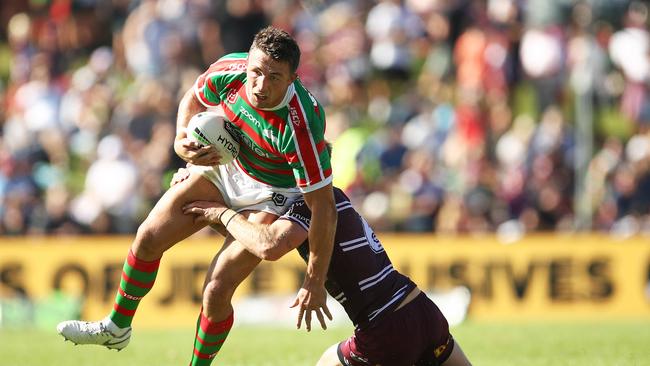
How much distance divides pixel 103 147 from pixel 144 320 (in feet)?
9.62

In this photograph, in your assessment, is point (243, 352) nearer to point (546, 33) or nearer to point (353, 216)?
point (353, 216)

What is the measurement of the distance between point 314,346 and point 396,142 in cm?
524

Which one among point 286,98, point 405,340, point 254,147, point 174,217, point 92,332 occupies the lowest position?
point 405,340

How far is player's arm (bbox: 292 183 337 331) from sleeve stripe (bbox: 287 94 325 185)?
0.31 feet

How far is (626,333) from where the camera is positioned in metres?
12.5

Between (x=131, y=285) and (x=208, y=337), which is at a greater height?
(x=131, y=285)

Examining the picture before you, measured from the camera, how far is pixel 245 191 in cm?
781

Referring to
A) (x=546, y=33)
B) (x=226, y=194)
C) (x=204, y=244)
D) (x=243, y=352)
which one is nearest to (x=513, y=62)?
(x=546, y=33)

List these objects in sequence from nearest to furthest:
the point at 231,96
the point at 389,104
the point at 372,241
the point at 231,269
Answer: the point at 372,241
the point at 231,269
the point at 231,96
the point at 389,104

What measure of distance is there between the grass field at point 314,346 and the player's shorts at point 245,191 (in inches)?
112

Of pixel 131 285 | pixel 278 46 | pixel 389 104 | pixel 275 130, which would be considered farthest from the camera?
pixel 389 104

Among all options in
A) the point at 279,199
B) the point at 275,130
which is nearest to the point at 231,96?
the point at 275,130

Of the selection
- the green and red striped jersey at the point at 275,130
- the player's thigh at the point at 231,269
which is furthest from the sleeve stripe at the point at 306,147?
the player's thigh at the point at 231,269

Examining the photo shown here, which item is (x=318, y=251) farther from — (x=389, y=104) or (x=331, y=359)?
(x=389, y=104)
